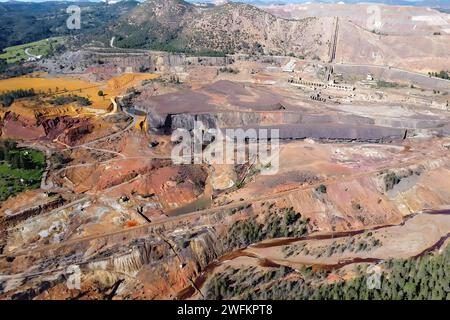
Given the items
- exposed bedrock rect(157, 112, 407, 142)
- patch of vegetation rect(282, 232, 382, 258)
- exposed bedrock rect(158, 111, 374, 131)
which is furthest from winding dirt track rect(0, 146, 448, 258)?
exposed bedrock rect(158, 111, 374, 131)

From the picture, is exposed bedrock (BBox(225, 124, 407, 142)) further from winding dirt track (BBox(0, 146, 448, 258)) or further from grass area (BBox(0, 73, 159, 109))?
grass area (BBox(0, 73, 159, 109))

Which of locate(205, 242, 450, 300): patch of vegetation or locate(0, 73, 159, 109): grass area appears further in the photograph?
locate(0, 73, 159, 109): grass area

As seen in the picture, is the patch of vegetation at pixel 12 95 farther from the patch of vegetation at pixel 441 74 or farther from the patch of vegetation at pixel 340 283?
the patch of vegetation at pixel 441 74

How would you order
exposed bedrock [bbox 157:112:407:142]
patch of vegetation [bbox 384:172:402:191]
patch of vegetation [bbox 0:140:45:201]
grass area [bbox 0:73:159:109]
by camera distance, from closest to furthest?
patch of vegetation [bbox 0:140:45:201]
patch of vegetation [bbox 384:172:402:191]
exposed bedrock [bbox 157:112:407:142]
grass area [bbox 0:73:159:109]

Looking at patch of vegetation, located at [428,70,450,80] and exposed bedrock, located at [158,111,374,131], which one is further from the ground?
patch of vegetation, located at [428,70,450,80]

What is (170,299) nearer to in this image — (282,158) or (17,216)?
(17,216)

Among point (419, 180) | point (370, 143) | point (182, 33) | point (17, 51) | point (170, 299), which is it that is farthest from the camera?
point (17, 51)

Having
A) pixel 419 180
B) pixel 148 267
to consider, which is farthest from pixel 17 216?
pixel 419 180
